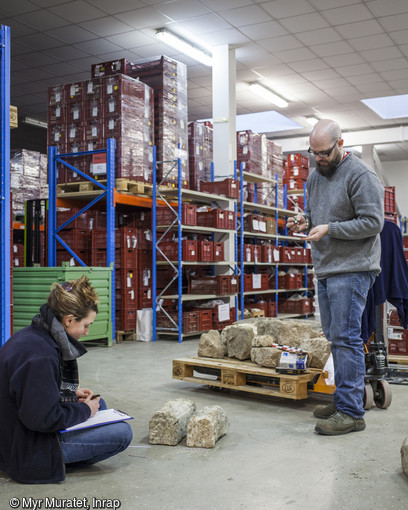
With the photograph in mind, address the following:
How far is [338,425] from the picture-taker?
3914 millimetres

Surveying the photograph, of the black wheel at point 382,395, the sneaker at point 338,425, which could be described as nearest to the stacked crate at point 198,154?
the black wheel at point 382,395

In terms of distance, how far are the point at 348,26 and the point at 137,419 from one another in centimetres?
914

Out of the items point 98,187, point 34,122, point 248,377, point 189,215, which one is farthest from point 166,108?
point 34,122

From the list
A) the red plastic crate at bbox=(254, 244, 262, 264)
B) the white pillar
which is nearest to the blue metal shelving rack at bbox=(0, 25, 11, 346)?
the white pillar

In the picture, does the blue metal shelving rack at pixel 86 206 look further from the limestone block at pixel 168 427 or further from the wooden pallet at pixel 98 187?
the limestone block at pixel 168 427

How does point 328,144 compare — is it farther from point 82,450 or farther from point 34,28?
point 34,28

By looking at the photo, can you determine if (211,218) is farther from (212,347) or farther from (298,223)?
(298,223)

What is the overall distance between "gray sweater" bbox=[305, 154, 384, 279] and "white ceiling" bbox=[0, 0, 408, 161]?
276 inches

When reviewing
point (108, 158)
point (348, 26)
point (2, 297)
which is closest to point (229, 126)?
point (348, 26)

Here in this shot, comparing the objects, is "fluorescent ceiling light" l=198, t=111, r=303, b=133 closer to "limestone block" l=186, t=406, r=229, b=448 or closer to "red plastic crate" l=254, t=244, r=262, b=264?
"red plastic crate" l=254, t=244, r=262, b=264

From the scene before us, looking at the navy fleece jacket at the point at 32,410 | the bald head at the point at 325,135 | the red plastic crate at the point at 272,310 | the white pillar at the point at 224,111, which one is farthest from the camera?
the red plastic crate at the point at 272,310

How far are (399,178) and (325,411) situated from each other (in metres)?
20.9

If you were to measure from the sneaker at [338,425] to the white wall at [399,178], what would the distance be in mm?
20386

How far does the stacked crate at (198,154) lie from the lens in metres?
11.4
